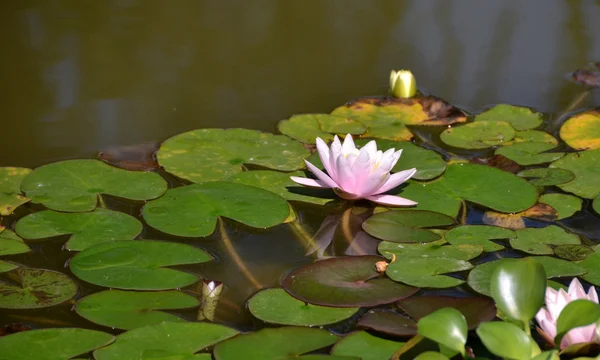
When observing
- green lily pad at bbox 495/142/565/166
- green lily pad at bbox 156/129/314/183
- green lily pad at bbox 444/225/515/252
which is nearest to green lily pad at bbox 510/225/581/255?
green lily pad at bbox 444/225/515/252

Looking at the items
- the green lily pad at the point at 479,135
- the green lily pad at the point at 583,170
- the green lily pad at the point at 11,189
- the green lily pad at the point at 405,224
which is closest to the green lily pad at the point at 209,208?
the green lily pad at the point at 405,224

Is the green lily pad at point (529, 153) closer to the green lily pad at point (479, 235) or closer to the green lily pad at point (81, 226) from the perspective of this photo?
the green lily pad at point (479, 235)

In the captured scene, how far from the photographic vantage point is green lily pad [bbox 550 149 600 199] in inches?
89.7

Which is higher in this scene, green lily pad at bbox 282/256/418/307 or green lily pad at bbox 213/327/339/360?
green lily pad at bbox 282/256/418/307

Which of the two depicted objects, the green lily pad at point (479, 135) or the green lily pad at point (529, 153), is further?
the green lily pad at point (479, 135)

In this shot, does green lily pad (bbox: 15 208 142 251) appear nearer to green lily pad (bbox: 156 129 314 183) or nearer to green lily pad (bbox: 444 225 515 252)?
green lily pad (bbox: 156 129 314 183)

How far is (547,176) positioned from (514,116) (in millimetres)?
528

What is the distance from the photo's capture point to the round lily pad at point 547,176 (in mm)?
2332

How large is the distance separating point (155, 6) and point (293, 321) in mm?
2619

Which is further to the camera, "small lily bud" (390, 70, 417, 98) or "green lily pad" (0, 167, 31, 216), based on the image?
"small lily bud" (390, 70, 417, 98)

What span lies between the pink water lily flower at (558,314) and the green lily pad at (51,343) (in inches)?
35.2

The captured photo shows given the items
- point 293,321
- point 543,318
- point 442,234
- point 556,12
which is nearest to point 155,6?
point 556,12

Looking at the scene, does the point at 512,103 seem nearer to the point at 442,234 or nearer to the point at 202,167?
the point at 442,234

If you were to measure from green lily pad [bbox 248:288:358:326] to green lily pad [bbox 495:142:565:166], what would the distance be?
3.45ft
